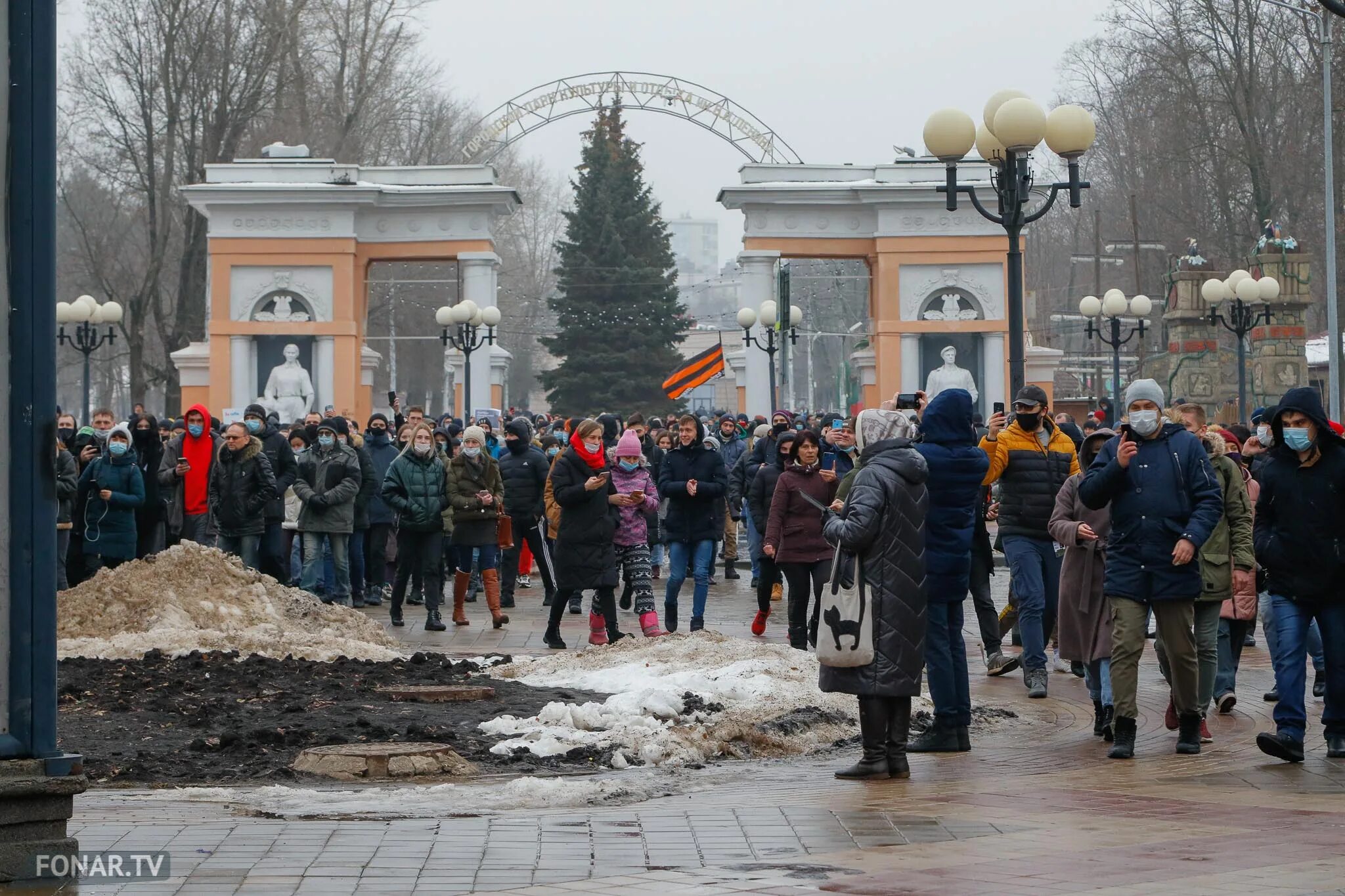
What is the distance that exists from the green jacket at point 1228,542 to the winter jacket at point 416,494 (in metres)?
8.44

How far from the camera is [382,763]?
31.3 ft

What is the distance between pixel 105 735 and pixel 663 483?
8.13 meters

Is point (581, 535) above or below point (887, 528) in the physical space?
below

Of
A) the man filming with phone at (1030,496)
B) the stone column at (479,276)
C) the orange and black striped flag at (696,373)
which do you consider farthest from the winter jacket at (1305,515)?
the stone column at (479,276)

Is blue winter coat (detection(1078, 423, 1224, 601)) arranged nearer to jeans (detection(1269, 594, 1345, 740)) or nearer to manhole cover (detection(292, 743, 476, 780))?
jeans (detection(1269, 594, 1345, 740))

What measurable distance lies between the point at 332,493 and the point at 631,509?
3941 mm

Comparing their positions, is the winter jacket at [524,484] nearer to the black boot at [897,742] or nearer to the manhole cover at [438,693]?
the manhole cover at [438,693]

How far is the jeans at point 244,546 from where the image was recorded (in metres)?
18.9

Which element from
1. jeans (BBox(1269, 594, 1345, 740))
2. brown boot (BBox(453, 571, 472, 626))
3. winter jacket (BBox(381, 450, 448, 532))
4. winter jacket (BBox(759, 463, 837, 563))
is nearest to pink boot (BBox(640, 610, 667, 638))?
winter jacket (BBox(759, 463, 837, 563))

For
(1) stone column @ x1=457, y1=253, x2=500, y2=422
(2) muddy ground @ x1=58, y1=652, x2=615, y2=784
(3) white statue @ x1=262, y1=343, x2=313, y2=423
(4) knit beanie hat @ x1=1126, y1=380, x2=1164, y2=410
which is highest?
(1) stone column @ x1=457, y1=253, x2=500, y2=422

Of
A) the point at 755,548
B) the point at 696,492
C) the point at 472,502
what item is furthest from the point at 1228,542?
the point at 472,502

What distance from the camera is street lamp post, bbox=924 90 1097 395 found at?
16.8m

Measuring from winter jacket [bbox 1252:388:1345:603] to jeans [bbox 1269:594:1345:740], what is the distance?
68 mm

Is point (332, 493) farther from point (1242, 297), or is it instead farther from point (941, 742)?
point (1242, 297)
